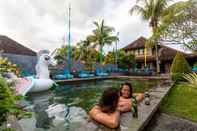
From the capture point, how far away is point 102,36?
3503 centimetres

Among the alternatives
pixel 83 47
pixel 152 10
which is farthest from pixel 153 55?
pixel 83 47

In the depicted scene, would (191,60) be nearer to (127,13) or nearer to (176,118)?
(127,13)

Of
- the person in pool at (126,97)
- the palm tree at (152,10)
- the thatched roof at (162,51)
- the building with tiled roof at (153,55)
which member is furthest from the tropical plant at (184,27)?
the thatched roof at (162,51)

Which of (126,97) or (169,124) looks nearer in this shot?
(169,124)

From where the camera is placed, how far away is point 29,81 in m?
8.98

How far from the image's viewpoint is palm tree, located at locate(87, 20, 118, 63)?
1385 inches

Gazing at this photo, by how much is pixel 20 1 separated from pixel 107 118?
11.2m

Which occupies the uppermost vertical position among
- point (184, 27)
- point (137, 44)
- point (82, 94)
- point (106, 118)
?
point (137, 44)

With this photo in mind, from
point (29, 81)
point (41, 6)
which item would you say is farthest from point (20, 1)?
point (29, 81)

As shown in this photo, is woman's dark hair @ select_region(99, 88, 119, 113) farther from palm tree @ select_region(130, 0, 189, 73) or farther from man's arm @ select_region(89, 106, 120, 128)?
palm tree @ select_region(130, 0, 189, 73)

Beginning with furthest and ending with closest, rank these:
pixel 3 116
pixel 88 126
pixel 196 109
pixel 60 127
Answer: pixel 196 109 < pixel 60 127 < pixel 88 126 < pixel 3 116

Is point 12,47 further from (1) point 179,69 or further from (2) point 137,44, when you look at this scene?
(2) point 137,44

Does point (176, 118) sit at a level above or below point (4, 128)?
below

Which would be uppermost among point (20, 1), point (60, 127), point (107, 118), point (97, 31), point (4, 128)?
point (97, 31)
